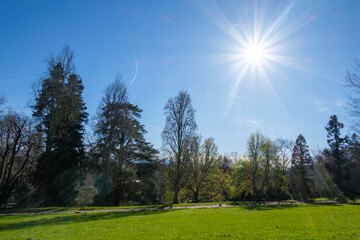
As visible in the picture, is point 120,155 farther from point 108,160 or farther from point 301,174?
point 301,174

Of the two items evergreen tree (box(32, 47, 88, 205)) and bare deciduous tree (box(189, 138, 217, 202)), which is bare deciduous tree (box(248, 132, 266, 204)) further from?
evergreen tree (box(32, 47, 88, 205))

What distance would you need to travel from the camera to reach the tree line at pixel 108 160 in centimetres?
2170

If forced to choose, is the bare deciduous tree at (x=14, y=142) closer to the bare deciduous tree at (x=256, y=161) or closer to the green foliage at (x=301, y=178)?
the bare deciduous tree at (x=256, y=161)

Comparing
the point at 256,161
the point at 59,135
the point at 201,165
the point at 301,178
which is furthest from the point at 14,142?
the point at 301,178

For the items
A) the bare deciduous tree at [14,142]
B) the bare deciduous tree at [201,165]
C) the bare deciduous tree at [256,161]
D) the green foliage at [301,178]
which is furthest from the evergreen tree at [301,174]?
the bare deciduous tree at [14,142]

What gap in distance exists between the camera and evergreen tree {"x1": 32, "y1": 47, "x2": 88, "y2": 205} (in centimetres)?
2177

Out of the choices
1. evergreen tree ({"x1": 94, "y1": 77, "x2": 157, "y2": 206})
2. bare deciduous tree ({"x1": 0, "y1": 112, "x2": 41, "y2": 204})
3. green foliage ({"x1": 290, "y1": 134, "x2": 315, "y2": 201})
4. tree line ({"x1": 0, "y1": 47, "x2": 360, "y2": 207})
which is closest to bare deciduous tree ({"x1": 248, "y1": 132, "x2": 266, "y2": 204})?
tree line ({"x1": 0, "y1": 47, "x2": 360, "y2": 207})

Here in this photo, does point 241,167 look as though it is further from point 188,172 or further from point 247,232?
point 247,232

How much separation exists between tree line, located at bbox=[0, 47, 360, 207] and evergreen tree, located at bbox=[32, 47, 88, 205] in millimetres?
102

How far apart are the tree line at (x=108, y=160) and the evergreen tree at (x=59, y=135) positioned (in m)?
0.10

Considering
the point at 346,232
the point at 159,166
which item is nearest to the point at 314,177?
the point at 159,166

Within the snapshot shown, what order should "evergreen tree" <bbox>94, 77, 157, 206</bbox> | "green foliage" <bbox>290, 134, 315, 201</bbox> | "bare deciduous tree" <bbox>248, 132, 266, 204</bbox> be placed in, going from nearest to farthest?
"evergreen tree" <bbox>94, 77, 157, 206</bbox> < "bare deciduous tree" <bbox>248, 132, 266, 204</bbox> < "green foliage" <bbox>290, 134, 315, 201</bbox>

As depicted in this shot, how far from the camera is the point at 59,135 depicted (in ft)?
75.5

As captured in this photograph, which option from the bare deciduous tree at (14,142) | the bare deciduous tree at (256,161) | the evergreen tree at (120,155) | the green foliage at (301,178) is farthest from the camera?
the green foliage at (301,178)
